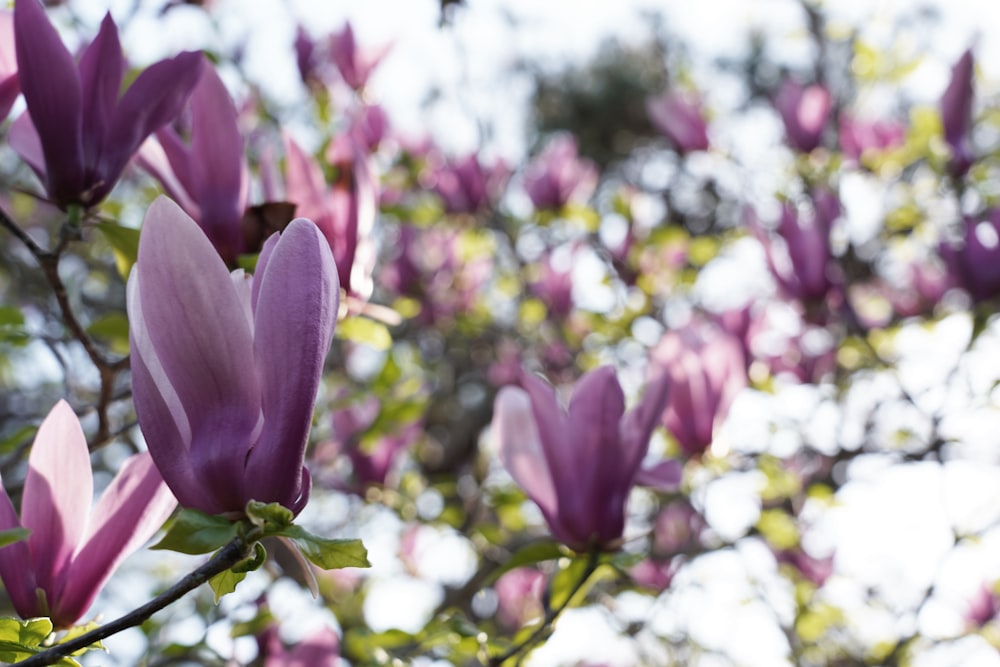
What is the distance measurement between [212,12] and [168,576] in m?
2.86

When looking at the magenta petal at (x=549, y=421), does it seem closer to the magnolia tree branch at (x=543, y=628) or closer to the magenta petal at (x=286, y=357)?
the magnolia tree branch at (x=543, y=628)

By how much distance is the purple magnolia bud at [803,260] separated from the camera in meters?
2.27

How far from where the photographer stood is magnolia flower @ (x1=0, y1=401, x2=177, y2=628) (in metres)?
0.81

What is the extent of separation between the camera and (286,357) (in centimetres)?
67

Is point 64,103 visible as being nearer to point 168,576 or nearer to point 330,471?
point 330,471

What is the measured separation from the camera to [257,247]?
105 centimetres

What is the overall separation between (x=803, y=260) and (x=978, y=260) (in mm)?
381

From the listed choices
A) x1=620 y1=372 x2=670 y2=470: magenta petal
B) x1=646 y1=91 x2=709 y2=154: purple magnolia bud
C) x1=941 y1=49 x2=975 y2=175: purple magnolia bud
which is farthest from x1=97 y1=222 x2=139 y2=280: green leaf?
x1=646 y1=91 x2=709 y2=154: purple magnolia bud

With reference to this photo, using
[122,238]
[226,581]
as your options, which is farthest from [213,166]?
[226,581]

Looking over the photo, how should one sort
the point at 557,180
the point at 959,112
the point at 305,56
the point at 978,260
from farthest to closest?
the point at 557,180 → the point at 305,56 → the point at 959,112 → the point at 978,260

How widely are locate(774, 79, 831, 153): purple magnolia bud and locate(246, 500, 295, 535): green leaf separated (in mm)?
2539

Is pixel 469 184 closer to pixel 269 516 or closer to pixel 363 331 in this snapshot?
pixel 363 331

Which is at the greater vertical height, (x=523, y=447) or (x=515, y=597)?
(x=523, y=447)

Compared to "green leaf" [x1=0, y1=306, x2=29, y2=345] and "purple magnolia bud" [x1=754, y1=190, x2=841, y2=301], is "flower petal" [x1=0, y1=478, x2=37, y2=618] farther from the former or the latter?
"purple magnolia bud" [x1=754, y1=190, x2=841, y2=301]
